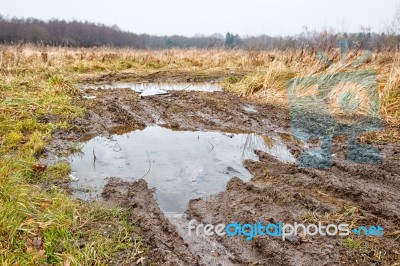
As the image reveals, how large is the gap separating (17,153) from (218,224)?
2.51 metres

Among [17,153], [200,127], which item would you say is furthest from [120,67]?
[17,153]

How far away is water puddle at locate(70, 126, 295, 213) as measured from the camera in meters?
3.08

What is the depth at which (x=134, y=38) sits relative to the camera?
82.8 m

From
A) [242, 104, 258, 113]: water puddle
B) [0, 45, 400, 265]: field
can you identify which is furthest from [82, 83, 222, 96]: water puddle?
[0, 45, 400, 265]: field

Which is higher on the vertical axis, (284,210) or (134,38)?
(134,38)

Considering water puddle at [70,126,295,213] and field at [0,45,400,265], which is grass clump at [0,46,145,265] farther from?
water puddle at [70,126,295,213]

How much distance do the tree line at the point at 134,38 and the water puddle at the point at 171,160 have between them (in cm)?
498

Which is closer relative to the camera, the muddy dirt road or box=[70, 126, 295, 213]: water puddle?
the muddy dirt road

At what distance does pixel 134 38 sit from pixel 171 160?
84560 millimetres

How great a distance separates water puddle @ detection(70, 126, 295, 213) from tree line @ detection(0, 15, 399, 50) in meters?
4.98

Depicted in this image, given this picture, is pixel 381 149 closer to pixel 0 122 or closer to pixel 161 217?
pixel 161 217

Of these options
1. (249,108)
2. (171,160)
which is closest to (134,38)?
(249,108)

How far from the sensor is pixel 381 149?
12.9 feet

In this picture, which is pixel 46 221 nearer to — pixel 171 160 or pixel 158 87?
pixel 171 160
